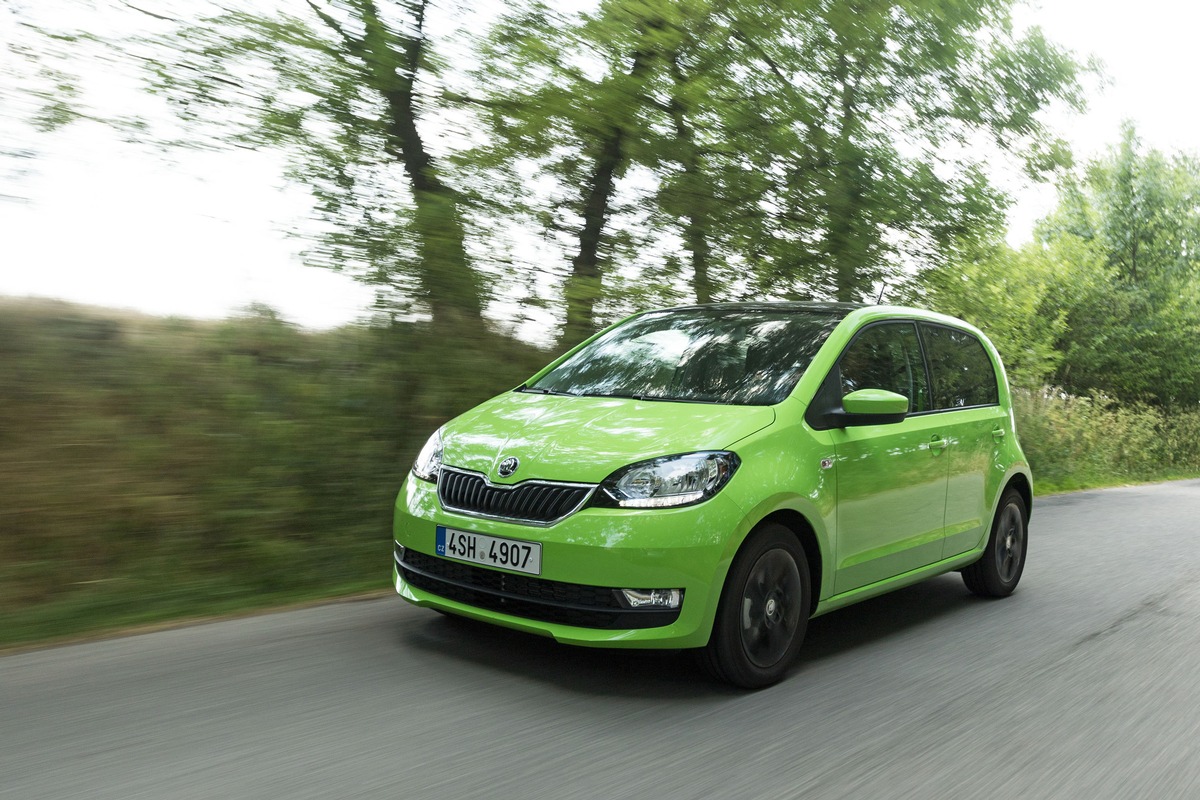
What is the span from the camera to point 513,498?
4.23m

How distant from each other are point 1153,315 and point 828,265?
87.7 ft

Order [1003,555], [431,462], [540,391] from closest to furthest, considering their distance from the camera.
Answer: [431,462], [540,391], [1003,555]

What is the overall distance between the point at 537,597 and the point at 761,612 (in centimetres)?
95

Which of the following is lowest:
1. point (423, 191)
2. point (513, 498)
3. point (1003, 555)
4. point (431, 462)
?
point (1003, 555)

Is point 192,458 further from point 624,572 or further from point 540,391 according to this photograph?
point 624,572

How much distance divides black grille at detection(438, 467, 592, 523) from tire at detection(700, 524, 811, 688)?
0.72 meters

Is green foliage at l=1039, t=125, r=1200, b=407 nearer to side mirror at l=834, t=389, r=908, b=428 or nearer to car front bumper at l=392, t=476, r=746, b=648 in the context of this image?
side mirror at l=834, t=389, r=908, b=428

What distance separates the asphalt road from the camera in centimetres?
329

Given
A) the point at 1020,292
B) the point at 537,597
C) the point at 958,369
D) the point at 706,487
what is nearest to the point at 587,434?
the point at 706,487

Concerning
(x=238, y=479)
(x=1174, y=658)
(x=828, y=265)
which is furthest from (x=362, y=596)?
(x=828, y=265)

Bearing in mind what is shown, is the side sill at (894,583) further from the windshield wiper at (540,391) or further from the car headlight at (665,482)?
the windshield wiper at (540,391)

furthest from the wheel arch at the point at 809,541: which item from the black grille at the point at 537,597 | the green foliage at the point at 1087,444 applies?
the green foliage at the point at 1087,444

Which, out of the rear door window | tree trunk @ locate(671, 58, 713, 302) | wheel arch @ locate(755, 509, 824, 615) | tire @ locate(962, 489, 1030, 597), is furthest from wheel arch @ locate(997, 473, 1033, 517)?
tree trunk @ locate(671, 58, 713, 302)

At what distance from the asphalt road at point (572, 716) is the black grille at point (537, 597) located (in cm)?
31
